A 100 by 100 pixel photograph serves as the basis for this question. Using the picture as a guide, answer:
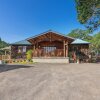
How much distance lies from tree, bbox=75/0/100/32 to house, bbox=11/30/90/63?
3345 mm

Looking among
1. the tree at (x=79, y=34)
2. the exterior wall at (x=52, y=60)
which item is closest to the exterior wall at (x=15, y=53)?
the exterior wall at (x=52, y=60)

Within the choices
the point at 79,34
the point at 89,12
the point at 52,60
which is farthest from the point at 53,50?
the point at 79,34

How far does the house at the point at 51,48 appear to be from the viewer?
78.2ft

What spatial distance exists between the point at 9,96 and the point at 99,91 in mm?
3697

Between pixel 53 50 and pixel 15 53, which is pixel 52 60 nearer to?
pixel 53 50

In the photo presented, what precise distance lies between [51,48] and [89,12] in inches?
365

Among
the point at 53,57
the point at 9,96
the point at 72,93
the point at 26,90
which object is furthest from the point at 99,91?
the point at 53,57

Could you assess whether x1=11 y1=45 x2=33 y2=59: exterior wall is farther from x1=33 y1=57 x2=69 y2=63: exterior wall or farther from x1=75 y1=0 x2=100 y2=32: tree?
x1=75 y1=0 x2=100 y2=32: tree

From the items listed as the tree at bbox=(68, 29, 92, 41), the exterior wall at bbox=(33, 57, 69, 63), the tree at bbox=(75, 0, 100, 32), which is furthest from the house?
the tree at bbox=(68, 29, 92, 41)

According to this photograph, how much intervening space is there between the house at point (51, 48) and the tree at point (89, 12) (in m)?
3.35

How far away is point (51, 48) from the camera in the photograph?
28.0m

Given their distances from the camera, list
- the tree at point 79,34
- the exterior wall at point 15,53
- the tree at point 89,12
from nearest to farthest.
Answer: the tree at point 89,12, the exterior wall at point 15,53, the tree at point 79,34

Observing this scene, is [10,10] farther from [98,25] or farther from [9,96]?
[9,96]

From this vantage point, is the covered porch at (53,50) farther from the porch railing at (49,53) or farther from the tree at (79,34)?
the tree at (79,34)
